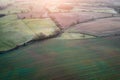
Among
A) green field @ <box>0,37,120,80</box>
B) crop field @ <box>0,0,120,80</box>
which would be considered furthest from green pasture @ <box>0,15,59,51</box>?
green field @ <box>0,37,120,80</box>

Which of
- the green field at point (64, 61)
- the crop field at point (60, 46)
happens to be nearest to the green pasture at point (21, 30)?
the crop field at point (60, 46)

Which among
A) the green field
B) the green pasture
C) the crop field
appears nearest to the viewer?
the green field

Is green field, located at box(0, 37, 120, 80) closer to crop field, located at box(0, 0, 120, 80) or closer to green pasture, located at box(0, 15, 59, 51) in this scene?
crop field, located at box(0, 0, 120, 80)

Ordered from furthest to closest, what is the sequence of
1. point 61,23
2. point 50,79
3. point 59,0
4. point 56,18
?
point 59,0, point 56,18, point 61,23, point 50,79

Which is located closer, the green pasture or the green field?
the green field

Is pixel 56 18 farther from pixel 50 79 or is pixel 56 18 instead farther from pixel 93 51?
pixel 50 79

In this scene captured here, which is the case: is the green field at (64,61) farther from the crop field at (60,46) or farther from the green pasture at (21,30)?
the green pasture at (21,30)

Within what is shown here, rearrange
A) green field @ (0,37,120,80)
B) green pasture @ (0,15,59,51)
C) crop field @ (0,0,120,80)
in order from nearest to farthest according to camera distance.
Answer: green field @ (0,37,120,80), crop field @ (0,0,120,80), green pasture @ (0,15,59,51)

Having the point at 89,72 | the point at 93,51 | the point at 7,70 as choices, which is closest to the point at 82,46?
the point at 93,51
